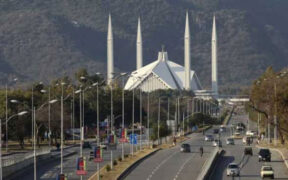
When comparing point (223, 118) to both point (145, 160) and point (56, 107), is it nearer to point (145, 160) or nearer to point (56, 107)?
point (56, 107)


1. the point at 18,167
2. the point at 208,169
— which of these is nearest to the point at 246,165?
the point at 208,169

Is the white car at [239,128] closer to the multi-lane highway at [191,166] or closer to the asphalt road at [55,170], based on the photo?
the multi-lane highway at [191,166]

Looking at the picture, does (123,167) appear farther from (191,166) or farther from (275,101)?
(275,101)

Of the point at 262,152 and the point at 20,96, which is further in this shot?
the point at 20,96

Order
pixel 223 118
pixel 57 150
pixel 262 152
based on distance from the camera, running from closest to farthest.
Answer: pixel 262 152, pixel 57 150, pixel 223 118

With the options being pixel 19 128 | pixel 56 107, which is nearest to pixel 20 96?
pixel 56 107

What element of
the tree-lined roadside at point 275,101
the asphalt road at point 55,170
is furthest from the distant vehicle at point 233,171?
the tree-lined roadside at point 275,101

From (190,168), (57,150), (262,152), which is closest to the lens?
(190,168)

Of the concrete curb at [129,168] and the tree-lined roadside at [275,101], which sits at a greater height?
the tree-lined roadside at [275,101]
